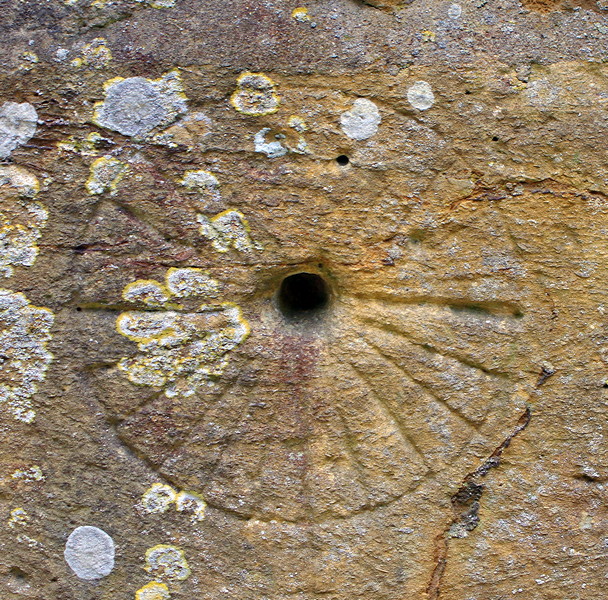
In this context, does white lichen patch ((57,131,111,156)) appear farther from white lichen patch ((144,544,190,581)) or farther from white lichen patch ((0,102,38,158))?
white lichen patch ((144,544,190,581))

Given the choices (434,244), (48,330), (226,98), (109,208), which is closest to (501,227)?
(434,244)

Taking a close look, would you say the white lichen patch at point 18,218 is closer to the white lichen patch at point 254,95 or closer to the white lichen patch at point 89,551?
the white lichen patch at point 254,95

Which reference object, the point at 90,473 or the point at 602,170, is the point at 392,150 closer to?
the point at 602,170

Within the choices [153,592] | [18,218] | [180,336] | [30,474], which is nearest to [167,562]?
[153,592]

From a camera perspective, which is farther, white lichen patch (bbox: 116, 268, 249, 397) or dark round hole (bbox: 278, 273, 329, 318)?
dark round hole (bbox: 278, 273, 329, 318)

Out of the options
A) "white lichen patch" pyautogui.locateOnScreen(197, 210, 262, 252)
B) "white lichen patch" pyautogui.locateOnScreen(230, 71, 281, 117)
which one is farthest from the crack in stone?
"white lichen patch" pyautogui.locateOnScreen(230, 71, 281, 117)

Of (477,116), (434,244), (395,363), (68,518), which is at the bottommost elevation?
(68,518)
